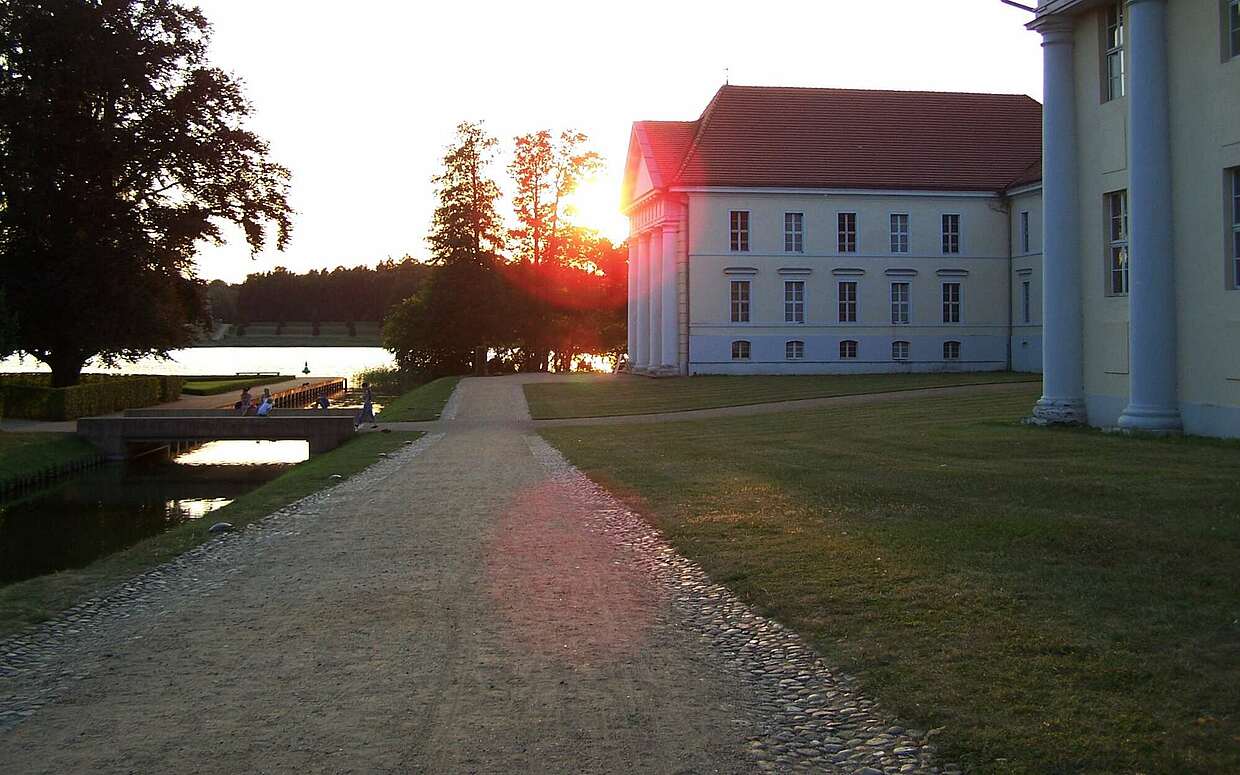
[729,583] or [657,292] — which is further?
[657,292]

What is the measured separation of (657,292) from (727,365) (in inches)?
201

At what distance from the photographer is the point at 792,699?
603cm

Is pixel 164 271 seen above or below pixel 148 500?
above

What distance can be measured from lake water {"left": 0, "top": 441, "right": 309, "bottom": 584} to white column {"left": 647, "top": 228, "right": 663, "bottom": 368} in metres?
21.2

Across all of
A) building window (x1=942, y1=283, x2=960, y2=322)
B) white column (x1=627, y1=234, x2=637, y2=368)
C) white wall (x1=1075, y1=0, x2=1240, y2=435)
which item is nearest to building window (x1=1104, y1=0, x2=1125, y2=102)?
white wall (x1=1075, y1=0, x2=1240, y2=435)

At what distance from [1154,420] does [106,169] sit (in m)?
33.5

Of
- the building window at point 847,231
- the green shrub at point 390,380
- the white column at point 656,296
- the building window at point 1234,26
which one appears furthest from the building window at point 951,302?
the building window at point 1234,26

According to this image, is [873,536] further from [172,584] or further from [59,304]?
[59,304]

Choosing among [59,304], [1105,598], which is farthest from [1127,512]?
[59,304]

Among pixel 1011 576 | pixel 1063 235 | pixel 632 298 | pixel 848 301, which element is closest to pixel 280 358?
pixel 632 298

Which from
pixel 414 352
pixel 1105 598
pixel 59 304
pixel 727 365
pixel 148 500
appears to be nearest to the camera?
pixel 1105 598

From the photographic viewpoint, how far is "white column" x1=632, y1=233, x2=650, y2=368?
54.2 m

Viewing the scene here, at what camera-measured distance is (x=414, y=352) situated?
214ft

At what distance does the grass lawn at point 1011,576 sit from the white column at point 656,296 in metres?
33.5
